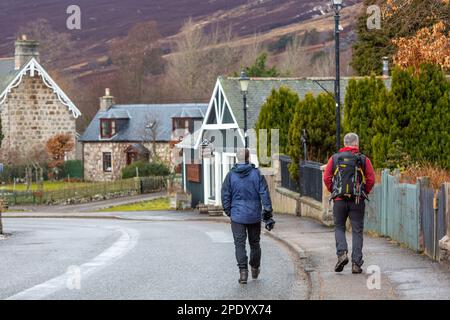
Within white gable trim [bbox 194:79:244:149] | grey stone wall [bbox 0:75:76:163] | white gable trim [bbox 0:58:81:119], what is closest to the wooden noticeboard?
white gable trim [bbox 194:79:244:149]

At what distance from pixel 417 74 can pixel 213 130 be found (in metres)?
22.1

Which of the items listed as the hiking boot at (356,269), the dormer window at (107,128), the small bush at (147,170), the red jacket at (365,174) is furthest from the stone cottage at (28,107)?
the hiking boot at (356,269)

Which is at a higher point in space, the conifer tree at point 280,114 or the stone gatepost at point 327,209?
the conifer tree at point 280,114

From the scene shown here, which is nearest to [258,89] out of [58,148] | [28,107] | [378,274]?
[378,274]

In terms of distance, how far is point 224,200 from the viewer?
1443 cm

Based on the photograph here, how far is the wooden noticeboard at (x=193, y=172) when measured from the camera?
5247 cm

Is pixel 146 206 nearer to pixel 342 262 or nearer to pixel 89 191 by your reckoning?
pixel 89 191

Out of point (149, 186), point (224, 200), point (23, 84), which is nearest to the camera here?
point (224, 200)

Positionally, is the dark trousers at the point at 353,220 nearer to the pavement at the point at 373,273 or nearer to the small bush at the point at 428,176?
the pavement at the point at 373,273

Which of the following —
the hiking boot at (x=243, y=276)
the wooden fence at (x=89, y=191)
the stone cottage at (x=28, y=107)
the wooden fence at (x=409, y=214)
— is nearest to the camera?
the hiking boot at (x=243, y=276)

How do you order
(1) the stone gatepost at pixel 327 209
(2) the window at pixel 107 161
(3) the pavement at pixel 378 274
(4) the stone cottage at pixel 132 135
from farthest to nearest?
(2) the window at pixel 107 161 < (4) the stone cottage at pixel 132 135 < (1) the stone gatepost at pixel 327 209 < (3) the pavement at pixel 378 274

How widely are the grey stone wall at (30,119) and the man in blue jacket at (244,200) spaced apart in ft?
195
